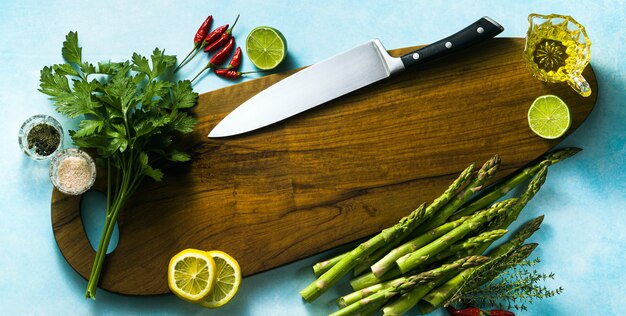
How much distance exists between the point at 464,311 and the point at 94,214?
2199mm

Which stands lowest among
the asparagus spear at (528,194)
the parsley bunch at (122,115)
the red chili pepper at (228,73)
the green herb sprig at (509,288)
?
the green herb sprig at (509,288)

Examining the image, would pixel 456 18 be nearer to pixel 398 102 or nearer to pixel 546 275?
pixel 398 102

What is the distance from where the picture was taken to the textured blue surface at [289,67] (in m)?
3.73

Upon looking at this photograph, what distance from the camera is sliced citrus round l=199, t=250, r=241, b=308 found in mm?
3514

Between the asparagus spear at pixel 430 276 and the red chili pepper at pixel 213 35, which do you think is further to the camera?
the red chili pepper at pixel 213 35

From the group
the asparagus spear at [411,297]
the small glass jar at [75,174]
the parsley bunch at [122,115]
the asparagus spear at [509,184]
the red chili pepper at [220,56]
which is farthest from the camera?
the red chili pepper at [220,56]

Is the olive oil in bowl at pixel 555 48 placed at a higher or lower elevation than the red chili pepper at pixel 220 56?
lower

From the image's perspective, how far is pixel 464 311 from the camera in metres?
3.70

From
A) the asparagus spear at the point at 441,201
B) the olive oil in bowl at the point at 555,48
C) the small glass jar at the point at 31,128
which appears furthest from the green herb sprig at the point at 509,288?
the small glass jar at the point at 31,128

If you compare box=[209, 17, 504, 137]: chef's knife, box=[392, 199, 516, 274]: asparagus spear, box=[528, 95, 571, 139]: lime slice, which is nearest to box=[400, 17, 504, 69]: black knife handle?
box=[209, 17, 504, 137]: chef's knife

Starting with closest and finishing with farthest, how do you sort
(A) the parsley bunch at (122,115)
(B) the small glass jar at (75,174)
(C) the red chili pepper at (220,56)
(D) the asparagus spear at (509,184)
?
(A) the parsley bunch at (122,115), (B) the small glass jar at (75,174), (D) the asparagus spear at (509,184), (C) the red chili pepper at (220,56)

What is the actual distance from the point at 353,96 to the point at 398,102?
26 centimetres

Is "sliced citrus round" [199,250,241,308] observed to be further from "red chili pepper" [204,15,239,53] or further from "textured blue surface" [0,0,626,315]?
"red chili pepper" [204,15,239,53]

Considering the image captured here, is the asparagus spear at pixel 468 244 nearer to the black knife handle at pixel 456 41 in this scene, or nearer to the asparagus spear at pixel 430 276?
the asparagus spear at pixel 430 276
